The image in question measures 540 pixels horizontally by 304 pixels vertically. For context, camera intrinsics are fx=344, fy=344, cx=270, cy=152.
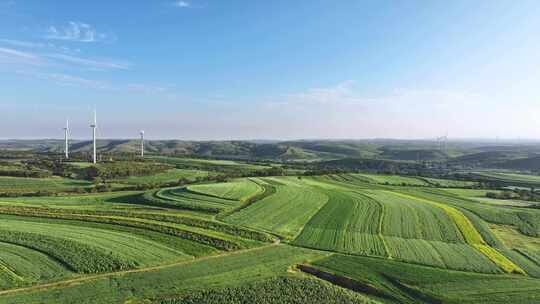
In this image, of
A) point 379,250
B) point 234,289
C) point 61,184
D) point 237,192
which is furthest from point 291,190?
point 61,184

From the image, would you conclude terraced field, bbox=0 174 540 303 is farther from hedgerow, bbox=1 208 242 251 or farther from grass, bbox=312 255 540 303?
hedgerow, bbox=1 208 242 251

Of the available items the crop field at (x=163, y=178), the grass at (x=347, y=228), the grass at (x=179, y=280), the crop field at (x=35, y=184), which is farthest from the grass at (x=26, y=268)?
the crop field at (x=163, y=178)

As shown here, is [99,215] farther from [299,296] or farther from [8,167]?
[8,167]

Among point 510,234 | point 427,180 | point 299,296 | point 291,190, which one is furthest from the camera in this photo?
point 427,180

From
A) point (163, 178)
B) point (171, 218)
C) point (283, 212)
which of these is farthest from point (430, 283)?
point (163, 178)

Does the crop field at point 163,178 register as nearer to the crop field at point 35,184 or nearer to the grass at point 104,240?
the crop field at point 35,184

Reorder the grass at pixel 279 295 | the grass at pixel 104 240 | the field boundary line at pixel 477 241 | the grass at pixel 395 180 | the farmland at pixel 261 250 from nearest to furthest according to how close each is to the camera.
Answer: the grass at pixel 279 295 < the farmland at pixel 261 250 < the grass at pixel 104 240 < the field boundary line at pixel 477 241 < the grass at pixel 395 180

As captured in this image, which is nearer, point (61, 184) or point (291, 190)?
point (291, 190)

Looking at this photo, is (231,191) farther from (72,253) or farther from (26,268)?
(26,268)
